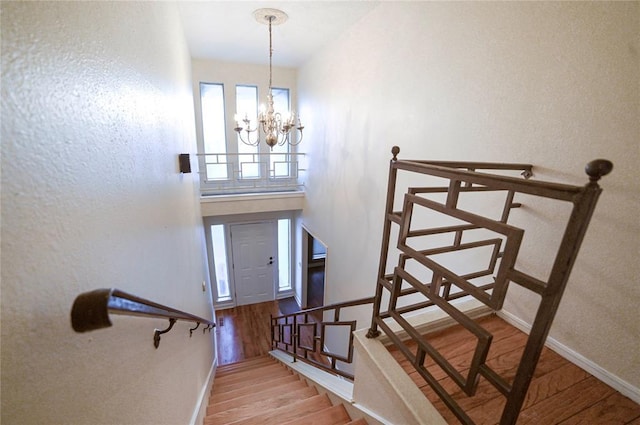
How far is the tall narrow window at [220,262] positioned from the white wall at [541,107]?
3862 mm

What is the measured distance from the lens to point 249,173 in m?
5.25

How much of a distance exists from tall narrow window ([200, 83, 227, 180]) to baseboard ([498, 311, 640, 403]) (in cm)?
463

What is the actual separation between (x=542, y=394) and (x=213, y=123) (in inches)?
209

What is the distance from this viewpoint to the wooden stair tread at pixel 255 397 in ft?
7.38

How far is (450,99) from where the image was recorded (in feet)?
5.98

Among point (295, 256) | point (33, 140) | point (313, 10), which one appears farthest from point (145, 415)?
point (295, 256)

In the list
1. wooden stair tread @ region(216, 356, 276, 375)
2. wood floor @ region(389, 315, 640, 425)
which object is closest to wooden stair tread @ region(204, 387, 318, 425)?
wood floor @ region(389, 315, 640, 425)

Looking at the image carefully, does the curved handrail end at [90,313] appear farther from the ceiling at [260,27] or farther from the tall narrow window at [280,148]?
the tall narrow window at [280,148]

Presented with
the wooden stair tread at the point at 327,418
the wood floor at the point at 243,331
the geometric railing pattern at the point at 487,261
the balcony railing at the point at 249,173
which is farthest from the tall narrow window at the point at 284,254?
the geometric railing pattern at the point at 487,261

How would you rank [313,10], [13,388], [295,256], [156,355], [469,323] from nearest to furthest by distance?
[13,388], [469,323], [156,355], [313,10], [295,256]

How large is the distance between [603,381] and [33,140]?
228 cm

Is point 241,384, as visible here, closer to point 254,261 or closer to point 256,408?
point 256,408

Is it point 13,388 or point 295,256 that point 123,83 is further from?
point 295,256

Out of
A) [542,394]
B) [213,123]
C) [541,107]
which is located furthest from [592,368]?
[213,123]
